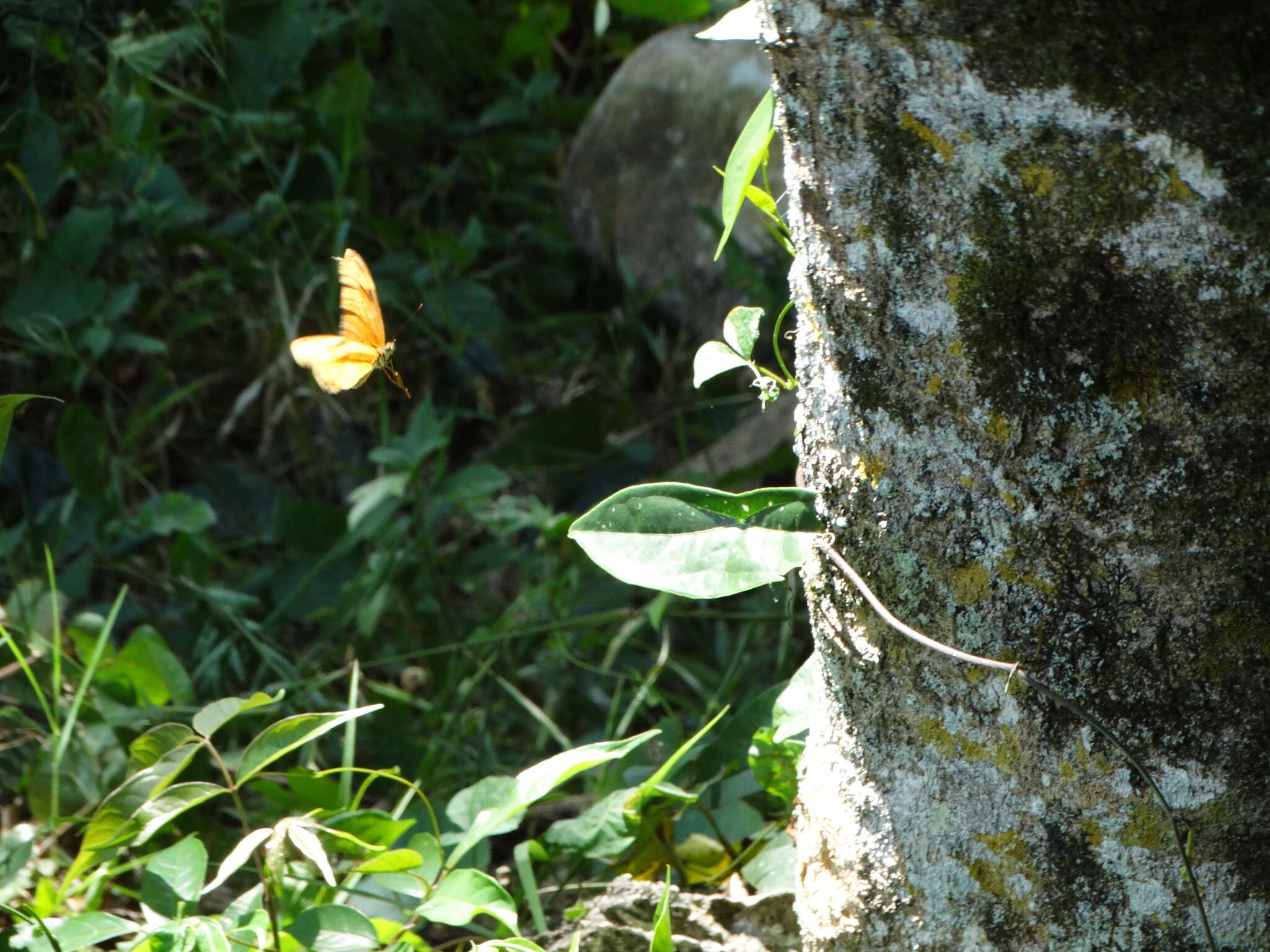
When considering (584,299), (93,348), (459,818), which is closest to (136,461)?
(93,348)

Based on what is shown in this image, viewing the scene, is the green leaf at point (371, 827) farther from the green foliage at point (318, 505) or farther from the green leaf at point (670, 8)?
the green leaf at point (670, 8)

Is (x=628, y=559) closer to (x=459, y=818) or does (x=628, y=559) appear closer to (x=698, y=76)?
(x=459, y=818)

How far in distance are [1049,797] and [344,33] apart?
2.58 meters

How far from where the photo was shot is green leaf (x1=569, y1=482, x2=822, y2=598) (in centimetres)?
78

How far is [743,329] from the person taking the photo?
92 centimetres

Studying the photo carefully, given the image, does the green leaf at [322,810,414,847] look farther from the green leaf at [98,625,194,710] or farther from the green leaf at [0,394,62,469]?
the green leaf at [98,625,194,710]

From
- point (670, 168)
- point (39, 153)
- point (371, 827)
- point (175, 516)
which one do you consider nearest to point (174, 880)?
point (371, 827)

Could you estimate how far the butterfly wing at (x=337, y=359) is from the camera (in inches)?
39.9

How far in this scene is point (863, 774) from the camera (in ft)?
2.68

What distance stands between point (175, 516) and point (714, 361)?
1.31 meters

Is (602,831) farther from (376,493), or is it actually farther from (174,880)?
(376,493)

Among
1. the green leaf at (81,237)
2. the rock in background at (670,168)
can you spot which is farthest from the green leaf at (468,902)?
the rock in background at (670,168)

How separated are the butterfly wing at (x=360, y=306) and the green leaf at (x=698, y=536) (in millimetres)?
329

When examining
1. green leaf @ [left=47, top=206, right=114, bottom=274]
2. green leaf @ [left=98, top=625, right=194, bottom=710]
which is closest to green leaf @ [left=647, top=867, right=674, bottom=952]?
green leaf @ [left=98, top=625, right=194, bottom=710]
